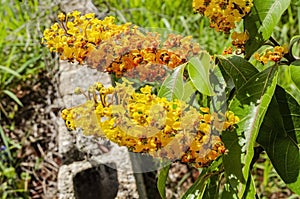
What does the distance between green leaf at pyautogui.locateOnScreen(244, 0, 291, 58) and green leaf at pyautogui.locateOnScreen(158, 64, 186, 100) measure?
0.13 metres

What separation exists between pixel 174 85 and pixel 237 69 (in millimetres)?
124

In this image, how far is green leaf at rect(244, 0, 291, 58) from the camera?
3.42 feet

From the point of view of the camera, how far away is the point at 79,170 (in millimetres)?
2006

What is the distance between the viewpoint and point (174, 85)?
103 cm

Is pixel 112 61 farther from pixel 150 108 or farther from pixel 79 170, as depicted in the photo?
pixel 79 170

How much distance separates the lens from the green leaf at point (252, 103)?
979mm

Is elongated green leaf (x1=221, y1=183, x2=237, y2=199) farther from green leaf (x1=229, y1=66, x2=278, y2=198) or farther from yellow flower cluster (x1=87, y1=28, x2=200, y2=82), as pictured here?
yellow flower cluster (x1=87, y1=28, x2=200, y2=82)

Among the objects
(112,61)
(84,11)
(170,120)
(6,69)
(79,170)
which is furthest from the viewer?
(6,69)

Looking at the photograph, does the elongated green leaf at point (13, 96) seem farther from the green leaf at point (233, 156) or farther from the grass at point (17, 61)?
the green leaf at point (233, 156)

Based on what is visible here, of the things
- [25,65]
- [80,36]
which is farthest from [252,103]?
[25,65]

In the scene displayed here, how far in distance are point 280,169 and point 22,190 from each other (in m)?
1.65

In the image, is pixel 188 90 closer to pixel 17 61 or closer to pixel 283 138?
pixel 283 138

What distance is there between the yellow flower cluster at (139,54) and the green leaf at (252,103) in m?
0.12

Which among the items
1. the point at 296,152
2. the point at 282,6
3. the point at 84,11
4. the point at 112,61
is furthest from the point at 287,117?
the point at 84,11
